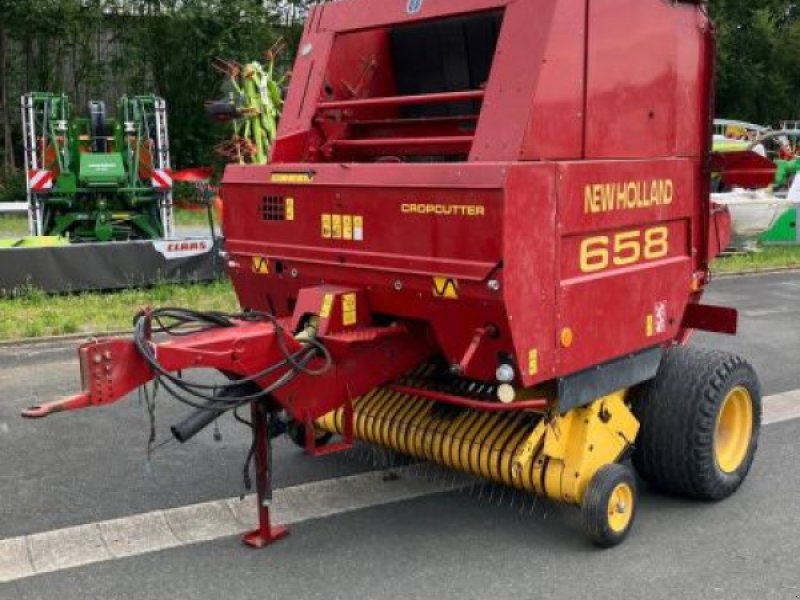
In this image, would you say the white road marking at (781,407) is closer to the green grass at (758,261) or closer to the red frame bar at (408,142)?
the red frame bar at (408,142)

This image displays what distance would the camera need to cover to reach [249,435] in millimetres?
5609

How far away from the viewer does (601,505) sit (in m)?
3.88

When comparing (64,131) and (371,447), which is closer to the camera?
(371,447)

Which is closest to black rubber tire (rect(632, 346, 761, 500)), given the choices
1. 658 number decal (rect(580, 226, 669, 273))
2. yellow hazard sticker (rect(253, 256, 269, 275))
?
658 number decal (rect(580, 226, 669, 273))

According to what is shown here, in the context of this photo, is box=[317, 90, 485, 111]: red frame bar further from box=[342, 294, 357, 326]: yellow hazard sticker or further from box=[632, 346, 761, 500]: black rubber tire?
box=[632, 346, 761, 500]: black rubber tire

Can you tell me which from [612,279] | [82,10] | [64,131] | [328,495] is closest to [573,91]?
[612,279]

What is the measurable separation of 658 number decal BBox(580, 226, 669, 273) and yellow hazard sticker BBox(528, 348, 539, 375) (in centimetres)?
43

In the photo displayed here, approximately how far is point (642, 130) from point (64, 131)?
1017 centimetres

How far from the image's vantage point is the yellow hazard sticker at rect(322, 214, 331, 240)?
13.2ft

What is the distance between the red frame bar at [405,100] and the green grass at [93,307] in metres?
4.32

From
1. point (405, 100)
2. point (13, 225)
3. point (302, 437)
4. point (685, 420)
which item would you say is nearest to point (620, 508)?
point (685, 420)

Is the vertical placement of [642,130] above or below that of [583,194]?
above

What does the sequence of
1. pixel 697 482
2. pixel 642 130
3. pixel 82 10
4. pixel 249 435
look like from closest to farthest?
1. pixel 642 130
2. pixel 697 482
3. pixel 249 435
4. pixel 82 10

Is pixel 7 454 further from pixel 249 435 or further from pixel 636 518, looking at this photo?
pixel 636 518
